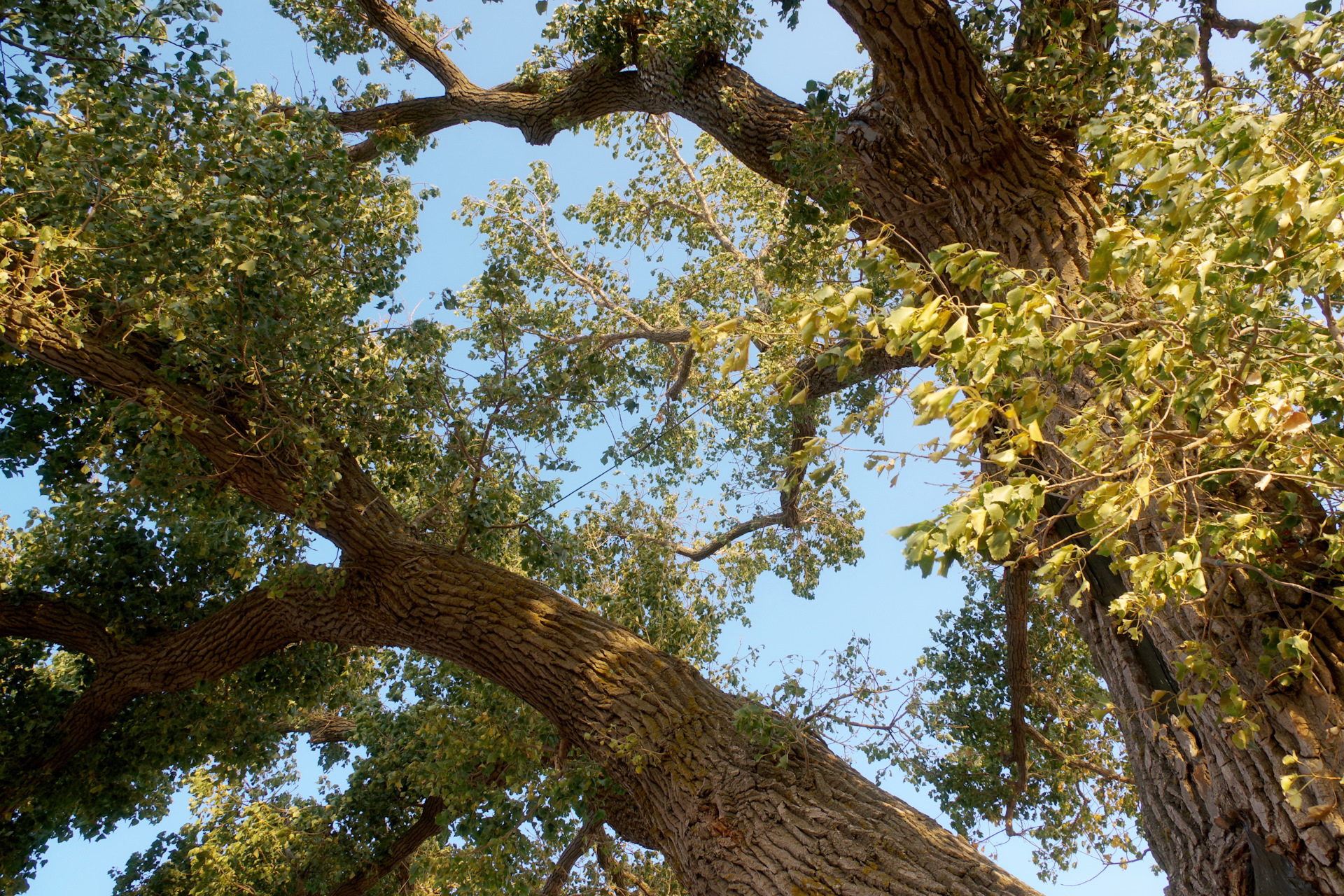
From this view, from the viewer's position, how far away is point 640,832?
5426 millimetres

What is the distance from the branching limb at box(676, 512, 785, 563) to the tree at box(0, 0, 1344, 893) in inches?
18.8

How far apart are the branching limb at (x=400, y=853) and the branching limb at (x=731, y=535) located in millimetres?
3930

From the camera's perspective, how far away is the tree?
2.37 metres

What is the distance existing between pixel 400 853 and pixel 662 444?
15.9ft

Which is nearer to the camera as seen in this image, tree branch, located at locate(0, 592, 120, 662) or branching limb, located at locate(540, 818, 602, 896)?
branching limb, located at locate(540, 818, 602, 896)

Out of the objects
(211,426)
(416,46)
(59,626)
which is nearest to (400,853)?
(59,626)

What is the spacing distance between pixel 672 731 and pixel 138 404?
3955 millimetres

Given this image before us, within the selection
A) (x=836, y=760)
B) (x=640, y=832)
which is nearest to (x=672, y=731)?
(x=836, y=760)

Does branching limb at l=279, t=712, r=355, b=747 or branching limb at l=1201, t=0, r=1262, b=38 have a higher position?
branching limb at l=1201, t=0, r=1262, b=38

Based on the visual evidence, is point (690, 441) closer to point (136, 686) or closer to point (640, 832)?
point (640, 832)

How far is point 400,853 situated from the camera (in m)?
8.02

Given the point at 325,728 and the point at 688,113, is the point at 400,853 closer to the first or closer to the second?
the point at 325,728

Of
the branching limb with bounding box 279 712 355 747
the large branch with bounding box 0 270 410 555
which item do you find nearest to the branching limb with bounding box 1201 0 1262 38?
the large branch with bounding box 0 270 410 555

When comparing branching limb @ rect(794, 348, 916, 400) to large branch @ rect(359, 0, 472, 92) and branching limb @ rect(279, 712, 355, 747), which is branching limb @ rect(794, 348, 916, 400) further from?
branching limb @ rect(279, 712, 355, 747)
